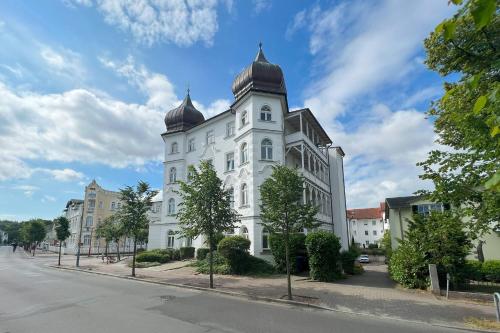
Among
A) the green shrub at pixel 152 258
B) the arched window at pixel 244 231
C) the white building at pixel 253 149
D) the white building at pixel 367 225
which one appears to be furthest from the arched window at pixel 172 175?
the white building at pixel 367 225

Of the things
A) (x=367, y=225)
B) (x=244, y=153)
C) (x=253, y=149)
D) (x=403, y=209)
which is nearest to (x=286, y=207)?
(x=253, y=149)

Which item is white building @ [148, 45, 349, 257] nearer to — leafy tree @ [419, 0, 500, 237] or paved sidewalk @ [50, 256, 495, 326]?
paved sidewalk @ [50, 256, 495, 326]

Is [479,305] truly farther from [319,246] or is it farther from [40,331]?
[40,331]

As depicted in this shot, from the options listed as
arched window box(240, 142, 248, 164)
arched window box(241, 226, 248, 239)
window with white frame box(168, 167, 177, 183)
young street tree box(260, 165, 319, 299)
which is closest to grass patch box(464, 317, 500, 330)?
young street tree box(260, 165, 319, 299)

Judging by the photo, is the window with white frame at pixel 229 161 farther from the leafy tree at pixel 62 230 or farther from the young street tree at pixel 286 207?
the leafy tree at pixel 62 230

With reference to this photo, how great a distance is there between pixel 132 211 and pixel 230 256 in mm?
7672

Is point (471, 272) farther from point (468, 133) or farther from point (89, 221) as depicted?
point (89, 221)

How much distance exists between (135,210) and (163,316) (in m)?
13.7

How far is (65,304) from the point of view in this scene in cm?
1113

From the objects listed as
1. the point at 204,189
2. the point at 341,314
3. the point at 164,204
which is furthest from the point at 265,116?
the point at 341,314

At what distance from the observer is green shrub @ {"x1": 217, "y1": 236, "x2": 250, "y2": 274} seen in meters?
20.6

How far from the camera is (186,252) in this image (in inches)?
1174

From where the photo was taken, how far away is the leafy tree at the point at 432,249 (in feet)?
44.6

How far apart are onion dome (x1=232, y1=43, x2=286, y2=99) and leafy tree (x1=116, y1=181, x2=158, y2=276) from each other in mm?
12049
